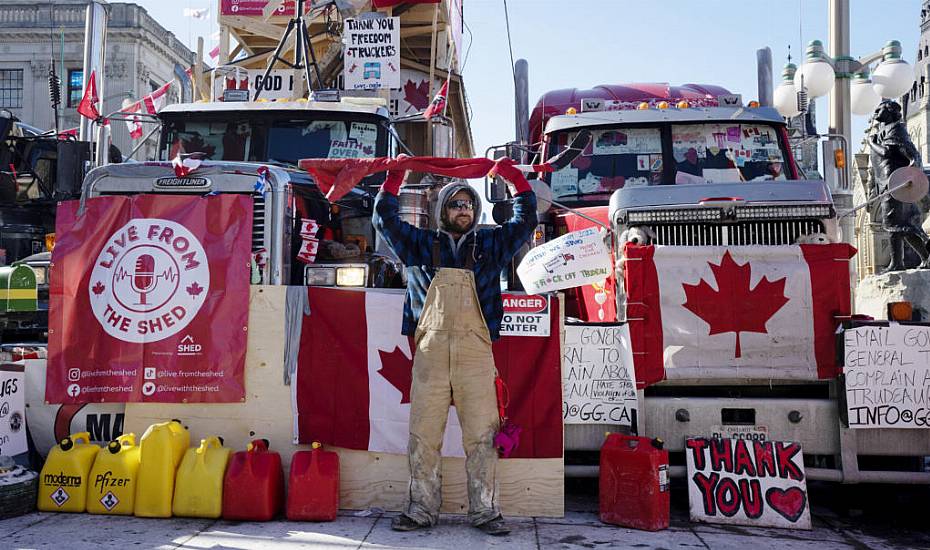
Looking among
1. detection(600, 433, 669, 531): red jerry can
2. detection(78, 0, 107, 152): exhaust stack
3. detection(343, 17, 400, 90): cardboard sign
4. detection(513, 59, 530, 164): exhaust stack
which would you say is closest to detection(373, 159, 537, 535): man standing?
detection(600, 433, 669, 531): red jerry can

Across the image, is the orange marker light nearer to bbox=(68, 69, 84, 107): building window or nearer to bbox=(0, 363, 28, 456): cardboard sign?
bbox=(0, 363, 28, 456): cardboard sign

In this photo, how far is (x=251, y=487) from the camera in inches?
215

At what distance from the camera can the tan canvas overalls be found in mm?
5422

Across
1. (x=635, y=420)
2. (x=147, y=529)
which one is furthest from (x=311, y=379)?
(x=635, y=420)

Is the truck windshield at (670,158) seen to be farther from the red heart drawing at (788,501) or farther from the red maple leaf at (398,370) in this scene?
the red heart drawing at (788,501)

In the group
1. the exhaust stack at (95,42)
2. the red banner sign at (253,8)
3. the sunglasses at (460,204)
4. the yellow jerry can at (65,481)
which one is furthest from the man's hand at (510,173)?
the red banner sign at (253,8)

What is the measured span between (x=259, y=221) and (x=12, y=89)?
1527 inches

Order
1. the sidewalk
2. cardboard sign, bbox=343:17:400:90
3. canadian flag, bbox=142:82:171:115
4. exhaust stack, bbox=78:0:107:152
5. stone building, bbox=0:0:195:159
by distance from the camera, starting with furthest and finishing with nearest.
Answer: stone building, bbox=0:0:195:159, exhaust stack, bbox=78:0:107:152, cardboard sign, bbox=343:17:400:90, canadian flag, bbox=142:82:171:115, the sidewalk

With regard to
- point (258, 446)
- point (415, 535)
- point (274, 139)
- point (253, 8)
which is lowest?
point (415, 535)

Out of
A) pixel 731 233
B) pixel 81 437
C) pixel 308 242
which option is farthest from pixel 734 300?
pixel 81 437

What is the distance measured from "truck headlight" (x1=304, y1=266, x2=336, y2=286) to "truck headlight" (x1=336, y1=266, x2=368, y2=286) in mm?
41

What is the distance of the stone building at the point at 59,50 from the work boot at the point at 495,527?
3614 centimetres

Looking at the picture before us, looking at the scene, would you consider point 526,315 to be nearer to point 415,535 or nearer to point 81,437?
point 415,535

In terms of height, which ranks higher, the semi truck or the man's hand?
the man's hand
